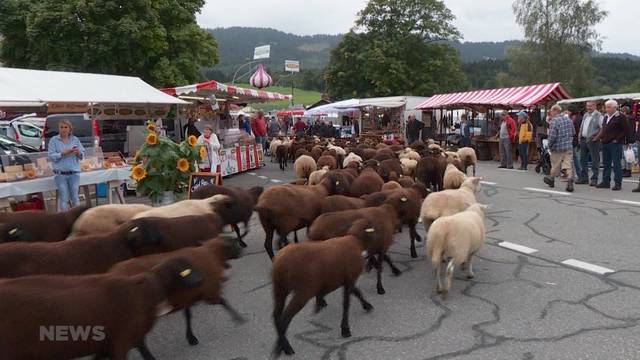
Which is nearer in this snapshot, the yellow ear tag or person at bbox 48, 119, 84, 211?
the yellow ear tag

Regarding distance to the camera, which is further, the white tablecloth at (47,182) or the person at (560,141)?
the person at (560,141)

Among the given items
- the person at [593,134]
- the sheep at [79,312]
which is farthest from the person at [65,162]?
the person at [593,134]

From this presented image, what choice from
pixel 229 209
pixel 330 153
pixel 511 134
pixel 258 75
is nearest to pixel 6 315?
pixel 229 209

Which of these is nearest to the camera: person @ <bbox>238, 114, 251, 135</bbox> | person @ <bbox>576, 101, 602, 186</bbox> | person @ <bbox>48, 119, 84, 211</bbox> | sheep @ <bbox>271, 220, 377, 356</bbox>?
sheep @ <bbox>271, 220, 377, 356</bbox>

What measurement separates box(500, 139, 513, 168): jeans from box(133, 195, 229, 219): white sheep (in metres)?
12.9

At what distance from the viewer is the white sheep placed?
18.2 ft

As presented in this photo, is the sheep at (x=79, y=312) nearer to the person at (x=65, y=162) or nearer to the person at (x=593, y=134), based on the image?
the person at (x=65, y=162)

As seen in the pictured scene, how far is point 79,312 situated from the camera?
2902mm

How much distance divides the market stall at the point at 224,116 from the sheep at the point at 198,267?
1078 centimetres

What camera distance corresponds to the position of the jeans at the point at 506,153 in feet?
54.7

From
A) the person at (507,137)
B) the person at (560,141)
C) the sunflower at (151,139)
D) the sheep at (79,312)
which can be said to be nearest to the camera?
the sheep at (79,312)

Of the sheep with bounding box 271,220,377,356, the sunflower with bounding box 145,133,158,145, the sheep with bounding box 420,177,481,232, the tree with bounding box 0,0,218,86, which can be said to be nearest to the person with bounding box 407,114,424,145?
the tree with bounding box 0,0,218,86

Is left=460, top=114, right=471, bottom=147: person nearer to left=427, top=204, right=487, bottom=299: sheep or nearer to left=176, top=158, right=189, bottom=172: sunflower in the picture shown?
left=176, top=158, right=189, bottom=172: sunflower

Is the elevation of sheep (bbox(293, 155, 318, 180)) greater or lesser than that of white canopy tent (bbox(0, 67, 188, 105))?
lesser
